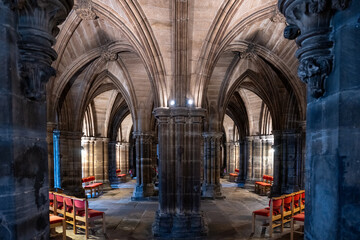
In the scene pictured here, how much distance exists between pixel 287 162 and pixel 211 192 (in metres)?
4.39

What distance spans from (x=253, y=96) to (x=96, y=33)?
12337 mm

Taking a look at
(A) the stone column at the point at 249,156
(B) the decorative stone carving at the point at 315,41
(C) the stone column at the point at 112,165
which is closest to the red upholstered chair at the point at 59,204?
(B) the decorative stone carving at the point at 315,41

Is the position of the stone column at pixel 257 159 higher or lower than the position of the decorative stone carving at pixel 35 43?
lower

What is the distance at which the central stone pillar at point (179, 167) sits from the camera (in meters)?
7.36

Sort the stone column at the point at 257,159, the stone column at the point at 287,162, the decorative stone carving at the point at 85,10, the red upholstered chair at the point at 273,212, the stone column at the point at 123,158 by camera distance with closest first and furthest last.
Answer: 1. the red upholstered chair at the point at 273,212
2. the decorative stone carving at the point at 85,10
3. the stone column at the point at 287,162
4. the stone column at the point at 257,159
5. the stone column at the point at 123,158

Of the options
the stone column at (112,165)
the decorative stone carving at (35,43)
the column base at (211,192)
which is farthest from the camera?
the stone column at (112,165)

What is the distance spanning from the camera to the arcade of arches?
6.36 ft

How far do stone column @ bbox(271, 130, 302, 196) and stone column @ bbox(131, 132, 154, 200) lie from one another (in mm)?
6794

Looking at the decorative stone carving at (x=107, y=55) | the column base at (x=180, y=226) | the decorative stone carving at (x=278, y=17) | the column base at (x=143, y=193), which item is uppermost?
the decorative stone carving at (x=278, y=17)

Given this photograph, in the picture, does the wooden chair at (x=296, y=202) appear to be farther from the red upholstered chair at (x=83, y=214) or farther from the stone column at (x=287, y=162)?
the red upholstered chair at (x=83, y=214)

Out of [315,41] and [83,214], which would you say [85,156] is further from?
[315,41]

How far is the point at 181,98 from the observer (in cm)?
759

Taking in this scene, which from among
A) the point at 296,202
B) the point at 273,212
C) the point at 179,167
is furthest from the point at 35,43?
the point at 296,202

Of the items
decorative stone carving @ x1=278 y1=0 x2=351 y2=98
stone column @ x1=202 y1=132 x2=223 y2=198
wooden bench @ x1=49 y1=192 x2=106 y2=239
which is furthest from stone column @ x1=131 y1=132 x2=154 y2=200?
decorative stone carving @ x1=278 y1=0 x2=351 y2=98
